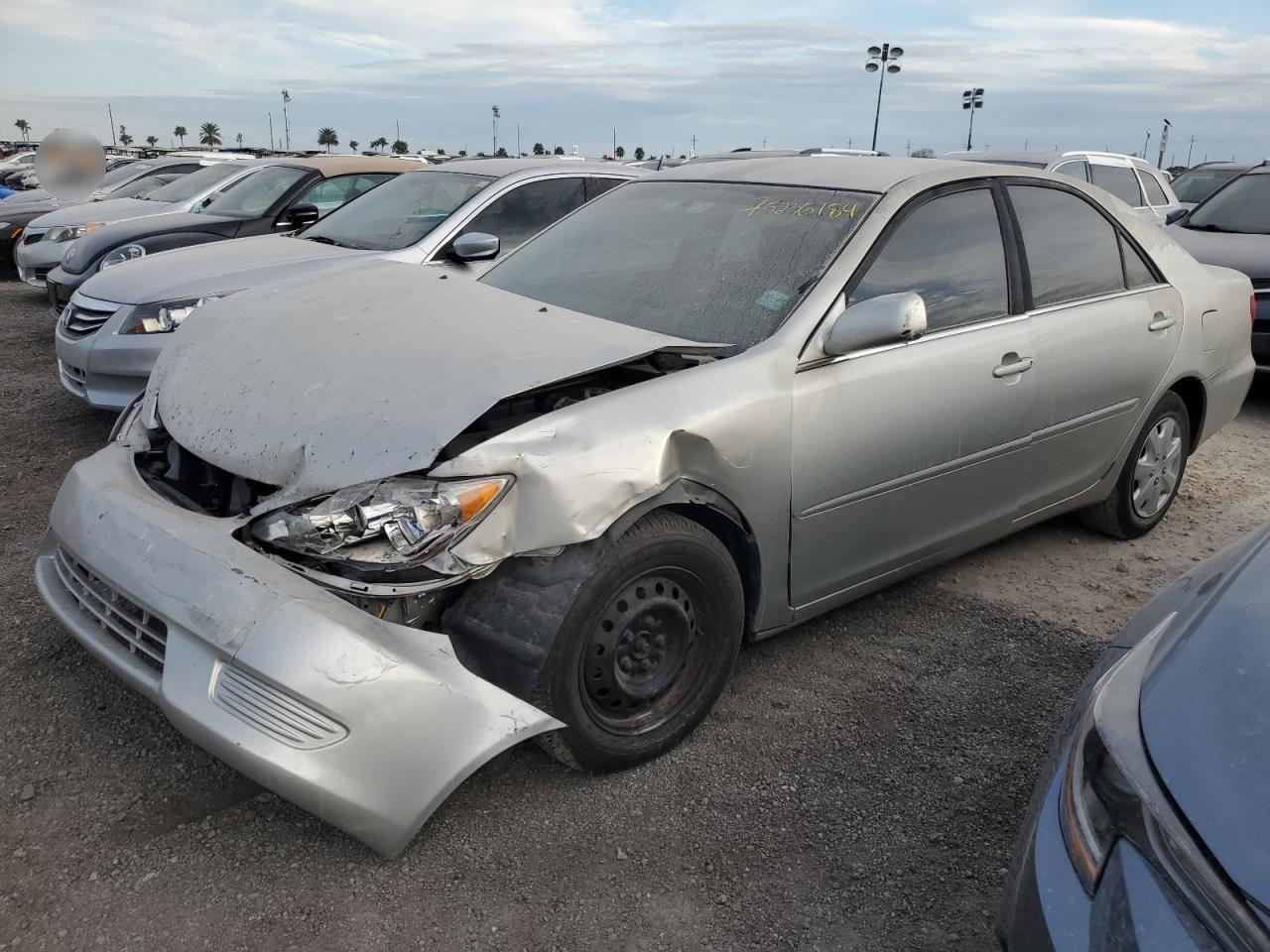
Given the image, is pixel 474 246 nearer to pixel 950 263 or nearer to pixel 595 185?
pixel 950 263

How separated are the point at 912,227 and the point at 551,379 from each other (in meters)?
1.49

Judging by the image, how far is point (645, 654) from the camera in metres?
2.70

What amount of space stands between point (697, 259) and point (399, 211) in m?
3.64

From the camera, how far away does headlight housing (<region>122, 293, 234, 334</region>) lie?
5.26 metres

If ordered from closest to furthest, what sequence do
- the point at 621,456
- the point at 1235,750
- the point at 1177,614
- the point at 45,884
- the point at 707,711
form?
the point at 1235,750
the point at 1177,614
the point at 45,884
the point at 621,456
the point at 707,711

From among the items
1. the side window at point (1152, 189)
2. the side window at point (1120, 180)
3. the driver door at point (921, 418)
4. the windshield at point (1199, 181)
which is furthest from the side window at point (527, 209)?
the windshield at point (1199, 181)

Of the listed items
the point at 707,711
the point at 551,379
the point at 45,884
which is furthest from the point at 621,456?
the point at 45,884

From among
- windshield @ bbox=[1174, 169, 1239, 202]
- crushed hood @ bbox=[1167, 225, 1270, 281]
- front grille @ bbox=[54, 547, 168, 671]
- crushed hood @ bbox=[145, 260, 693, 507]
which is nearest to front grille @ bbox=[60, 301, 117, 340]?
crushed hood @ bbox=[145, 260, 693, 507]

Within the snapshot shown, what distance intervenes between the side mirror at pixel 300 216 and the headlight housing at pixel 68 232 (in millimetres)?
3333

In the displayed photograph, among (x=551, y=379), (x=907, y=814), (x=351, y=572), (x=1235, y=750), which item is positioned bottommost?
(x=907, y=814)

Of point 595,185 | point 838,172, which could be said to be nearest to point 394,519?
point 838,172

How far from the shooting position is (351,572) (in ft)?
7.68

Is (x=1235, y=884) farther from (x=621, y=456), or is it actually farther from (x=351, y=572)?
(x=351, y=572)

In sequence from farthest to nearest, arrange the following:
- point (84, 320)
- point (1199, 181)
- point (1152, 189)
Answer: point (1199, 181)
point (1152, 189)
point (84, 320)
